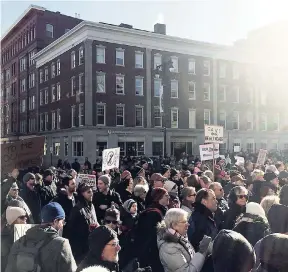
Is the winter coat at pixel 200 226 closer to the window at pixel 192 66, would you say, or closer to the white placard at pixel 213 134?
the white placard at pixel 213 134

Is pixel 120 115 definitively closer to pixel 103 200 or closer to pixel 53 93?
pixel 53 93

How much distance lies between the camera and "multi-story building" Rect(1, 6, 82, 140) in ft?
159

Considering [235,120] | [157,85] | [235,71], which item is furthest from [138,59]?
[235,120]

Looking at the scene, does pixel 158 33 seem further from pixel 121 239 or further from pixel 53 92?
pixel 121 239

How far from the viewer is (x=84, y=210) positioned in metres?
5.18

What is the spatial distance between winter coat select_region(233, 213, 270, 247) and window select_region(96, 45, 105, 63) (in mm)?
34089

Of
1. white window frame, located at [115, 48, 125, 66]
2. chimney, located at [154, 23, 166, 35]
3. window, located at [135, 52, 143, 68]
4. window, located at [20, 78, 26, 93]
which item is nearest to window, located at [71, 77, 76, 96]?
white window frame, located at [115, 48, 125, 66]

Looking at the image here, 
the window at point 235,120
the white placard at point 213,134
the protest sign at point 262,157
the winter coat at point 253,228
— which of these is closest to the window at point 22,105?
the window at point 235,120

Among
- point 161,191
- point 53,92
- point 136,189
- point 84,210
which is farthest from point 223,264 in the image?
point 53,92

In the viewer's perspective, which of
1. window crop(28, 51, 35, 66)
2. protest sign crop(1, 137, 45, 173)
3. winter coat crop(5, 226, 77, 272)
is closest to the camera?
winter coat crop(5, 226, 77, 272)

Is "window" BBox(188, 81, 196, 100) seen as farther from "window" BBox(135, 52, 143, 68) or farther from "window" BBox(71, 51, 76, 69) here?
"window" BBox(71, 51, 76, 69)

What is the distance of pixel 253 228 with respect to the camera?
13.3ft

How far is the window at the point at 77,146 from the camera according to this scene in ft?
122

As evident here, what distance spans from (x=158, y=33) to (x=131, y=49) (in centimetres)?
424
